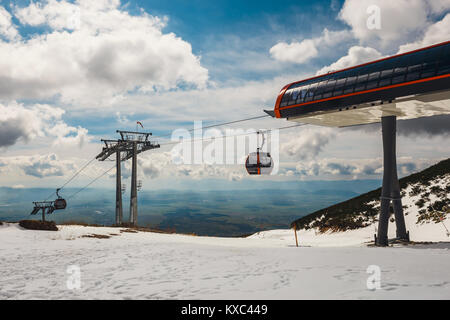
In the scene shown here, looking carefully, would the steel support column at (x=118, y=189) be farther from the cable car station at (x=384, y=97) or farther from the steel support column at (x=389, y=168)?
the steel support column at (x=389, y=168)

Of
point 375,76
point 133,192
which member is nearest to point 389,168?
point 375,76

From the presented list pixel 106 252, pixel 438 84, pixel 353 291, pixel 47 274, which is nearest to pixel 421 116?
pixel 438 84

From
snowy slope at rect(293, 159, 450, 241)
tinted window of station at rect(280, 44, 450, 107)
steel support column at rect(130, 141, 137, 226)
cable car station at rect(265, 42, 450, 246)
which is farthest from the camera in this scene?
steel support column at rect(130, 141, 137, 226)

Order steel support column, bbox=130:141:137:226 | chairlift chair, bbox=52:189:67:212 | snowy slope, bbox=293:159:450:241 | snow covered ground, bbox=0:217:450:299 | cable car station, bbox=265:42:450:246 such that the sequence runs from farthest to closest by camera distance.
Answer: chairlift chair, bbox=52:189:67:212
steel support column, bbox=130:141:137:226
snowy slope, bbox=293:159:450:241
cable car station, bbox=265:42:450:246
snow covered ground, bbox=0:217:450:299

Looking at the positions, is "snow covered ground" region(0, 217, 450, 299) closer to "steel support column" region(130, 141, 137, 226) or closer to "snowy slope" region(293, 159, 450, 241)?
"snowy slope" region(293, 159, 450, 241)

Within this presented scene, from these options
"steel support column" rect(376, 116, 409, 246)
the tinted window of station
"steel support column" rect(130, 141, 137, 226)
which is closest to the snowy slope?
"steel support column" rect(376, 116, 409, 246)

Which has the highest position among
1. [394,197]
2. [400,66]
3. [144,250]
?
[400,66]

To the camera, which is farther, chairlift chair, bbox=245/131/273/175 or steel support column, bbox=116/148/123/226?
steel support column, bbox=116/148/123/226

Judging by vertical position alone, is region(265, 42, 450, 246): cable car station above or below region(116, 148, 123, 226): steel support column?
above

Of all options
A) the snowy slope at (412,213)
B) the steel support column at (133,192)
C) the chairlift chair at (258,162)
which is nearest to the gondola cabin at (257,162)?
the chairlift chair at (258,162)
